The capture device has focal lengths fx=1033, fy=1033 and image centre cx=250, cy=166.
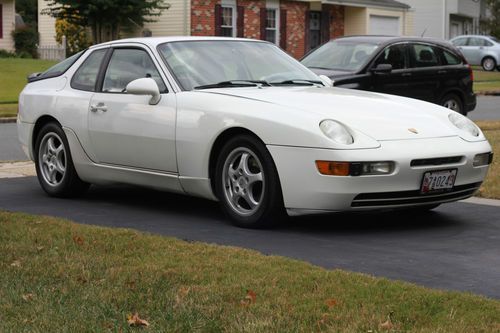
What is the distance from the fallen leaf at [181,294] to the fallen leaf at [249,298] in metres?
0.30

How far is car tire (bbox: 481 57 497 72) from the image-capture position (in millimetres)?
47312

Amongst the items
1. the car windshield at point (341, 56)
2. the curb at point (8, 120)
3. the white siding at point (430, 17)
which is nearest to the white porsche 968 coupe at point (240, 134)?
the car windshield at point (341, 56)

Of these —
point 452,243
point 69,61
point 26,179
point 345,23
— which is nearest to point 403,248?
point 452,243

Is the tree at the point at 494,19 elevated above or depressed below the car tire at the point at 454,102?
above

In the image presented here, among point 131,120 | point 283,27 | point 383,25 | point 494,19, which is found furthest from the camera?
point 494,19

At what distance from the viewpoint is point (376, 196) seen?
23.6 feet

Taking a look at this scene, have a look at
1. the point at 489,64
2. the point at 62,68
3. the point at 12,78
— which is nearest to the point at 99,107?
the point at 62,68

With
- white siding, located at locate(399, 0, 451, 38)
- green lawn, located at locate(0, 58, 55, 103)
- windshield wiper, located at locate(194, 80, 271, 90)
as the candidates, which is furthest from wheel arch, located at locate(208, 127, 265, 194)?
white siding, located at locate(399, 0, 451, 38)

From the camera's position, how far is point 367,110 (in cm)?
761

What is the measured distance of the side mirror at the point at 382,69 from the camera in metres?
15.1

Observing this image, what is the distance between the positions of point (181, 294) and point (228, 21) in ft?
112

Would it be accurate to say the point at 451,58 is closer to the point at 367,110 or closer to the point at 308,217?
the point at 308,217

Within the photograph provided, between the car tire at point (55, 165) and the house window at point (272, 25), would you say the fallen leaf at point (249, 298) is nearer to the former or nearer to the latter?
the car tire at point (55, 165)

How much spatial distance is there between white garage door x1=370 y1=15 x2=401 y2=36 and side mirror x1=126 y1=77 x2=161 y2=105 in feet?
125
